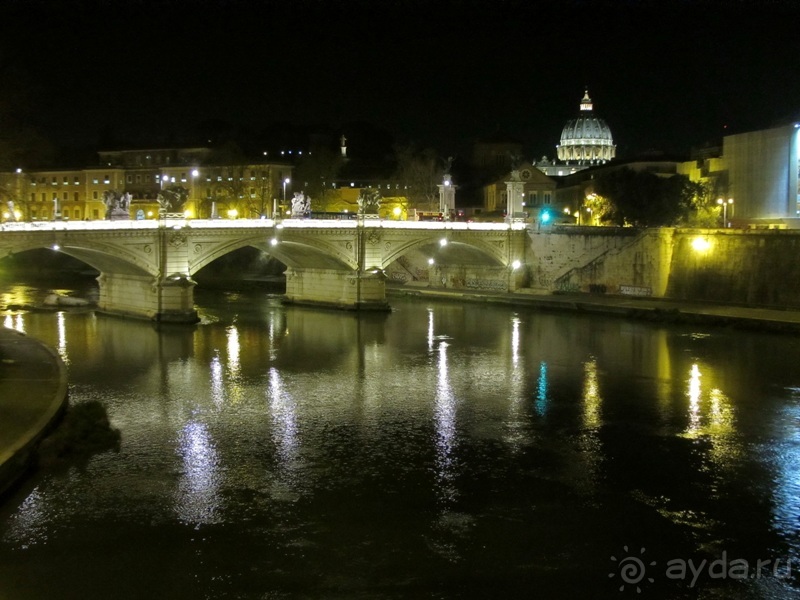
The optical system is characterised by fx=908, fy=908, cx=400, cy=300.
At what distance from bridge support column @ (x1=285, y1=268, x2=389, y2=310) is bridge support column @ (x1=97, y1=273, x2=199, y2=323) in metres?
6.86

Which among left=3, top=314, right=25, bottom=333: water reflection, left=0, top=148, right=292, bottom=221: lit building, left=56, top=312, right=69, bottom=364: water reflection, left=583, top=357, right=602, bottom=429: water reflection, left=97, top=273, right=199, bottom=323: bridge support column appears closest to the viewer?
left=583, top=357, right=602, bottom=429: water reflection

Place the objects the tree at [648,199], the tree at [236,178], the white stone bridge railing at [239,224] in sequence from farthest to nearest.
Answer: the tree at [236,178] < the tree at [648,199] < the white stone bridge railing at [239,224]

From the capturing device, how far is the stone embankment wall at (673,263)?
33.4 meters

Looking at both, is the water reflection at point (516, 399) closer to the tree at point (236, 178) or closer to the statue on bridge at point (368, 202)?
the statue on bridge at point (368, 202)

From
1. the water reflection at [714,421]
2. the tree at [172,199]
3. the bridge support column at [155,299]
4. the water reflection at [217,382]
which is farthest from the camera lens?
the tree at [172,199]

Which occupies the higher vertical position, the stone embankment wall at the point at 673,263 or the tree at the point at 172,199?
the tree at the point at 172,199

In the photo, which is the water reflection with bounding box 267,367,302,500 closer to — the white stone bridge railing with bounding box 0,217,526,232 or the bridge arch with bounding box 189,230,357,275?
the white stone bridge railing with bounding box 0,217,526,232

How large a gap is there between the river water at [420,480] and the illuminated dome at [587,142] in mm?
78448

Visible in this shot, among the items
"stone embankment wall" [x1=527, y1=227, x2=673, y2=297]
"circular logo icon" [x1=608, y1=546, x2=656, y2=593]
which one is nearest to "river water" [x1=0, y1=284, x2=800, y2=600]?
"circular logo icon" [x1=608, y1=546, x2=656, y2=593]

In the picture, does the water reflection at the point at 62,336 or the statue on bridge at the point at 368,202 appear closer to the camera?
the water reflection at the point at 62,336

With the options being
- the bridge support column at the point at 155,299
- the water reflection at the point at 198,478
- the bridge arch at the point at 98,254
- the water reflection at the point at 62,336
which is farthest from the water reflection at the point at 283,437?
the bridge arch at the point at 98,254

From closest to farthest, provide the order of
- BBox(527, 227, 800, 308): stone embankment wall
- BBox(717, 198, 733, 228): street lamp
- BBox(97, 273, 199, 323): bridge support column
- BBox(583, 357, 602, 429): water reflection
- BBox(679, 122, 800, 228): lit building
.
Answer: BBox(583, 357, 602, 429): water reflection
BBox(97, 273, 199, 323): bridge support column
BBox(527, 227, 800, 308): stone embankment wall
BBox(679, 122, 800, 228): lit building
BBox(717, 198, 733, 228): street lamp

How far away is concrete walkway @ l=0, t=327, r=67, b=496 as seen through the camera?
12633 millimetres

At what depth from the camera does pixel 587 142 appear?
334 feet
